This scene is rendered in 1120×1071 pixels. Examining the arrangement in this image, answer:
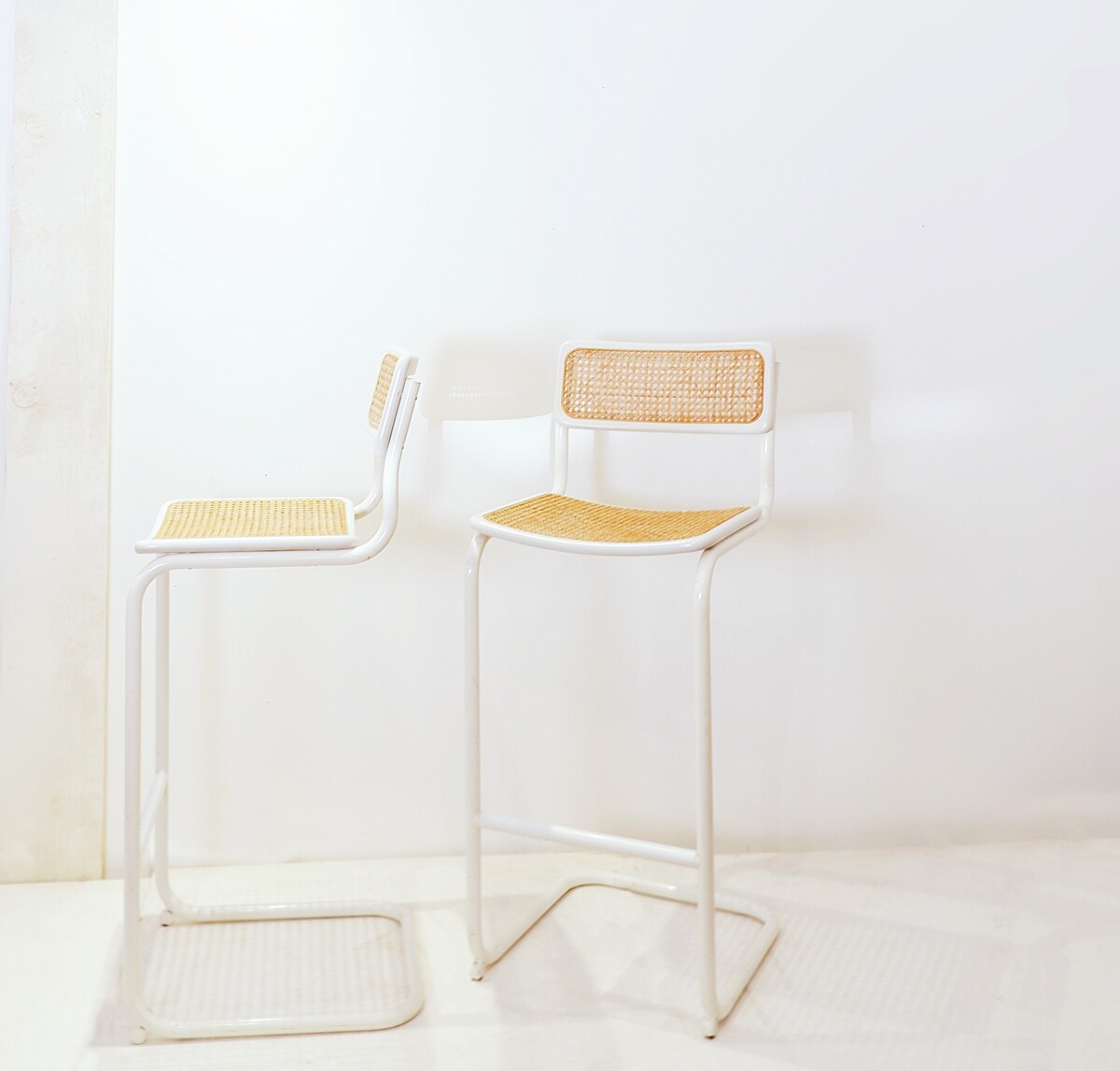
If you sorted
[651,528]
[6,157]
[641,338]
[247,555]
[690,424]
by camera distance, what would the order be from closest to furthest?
[247,555]
[651,528]
[690,424]
[6,157]
[641,338]

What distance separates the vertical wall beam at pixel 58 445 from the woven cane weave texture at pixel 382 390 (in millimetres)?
510

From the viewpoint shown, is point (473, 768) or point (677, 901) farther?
point (677, 901)

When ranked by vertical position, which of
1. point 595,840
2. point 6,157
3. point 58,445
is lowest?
point 595,840

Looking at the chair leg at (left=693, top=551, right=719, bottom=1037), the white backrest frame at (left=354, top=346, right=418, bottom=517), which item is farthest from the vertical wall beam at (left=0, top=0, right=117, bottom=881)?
the chair leg at (left=693, top=551, right=719, bottom=1037)

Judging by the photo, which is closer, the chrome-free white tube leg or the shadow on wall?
the chrome-free white tube leg

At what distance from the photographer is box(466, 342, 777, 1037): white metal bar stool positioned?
5.41 ft

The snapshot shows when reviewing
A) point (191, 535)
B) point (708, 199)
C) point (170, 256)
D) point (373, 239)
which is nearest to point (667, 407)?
point (708, 199)

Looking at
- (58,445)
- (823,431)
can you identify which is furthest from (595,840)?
(58,445)

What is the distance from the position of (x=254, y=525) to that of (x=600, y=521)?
493 millimetres

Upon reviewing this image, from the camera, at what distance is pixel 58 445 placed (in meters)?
2.04

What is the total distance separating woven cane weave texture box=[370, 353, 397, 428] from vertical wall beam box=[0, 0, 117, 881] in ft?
1.67

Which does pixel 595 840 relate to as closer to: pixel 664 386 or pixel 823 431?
pixel 664 386

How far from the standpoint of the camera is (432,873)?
215 centimetres

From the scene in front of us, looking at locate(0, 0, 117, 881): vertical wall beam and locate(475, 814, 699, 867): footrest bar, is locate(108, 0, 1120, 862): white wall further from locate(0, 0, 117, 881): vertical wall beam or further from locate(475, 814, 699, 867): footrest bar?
locate(475, 814, 699, 867): footrest bar
